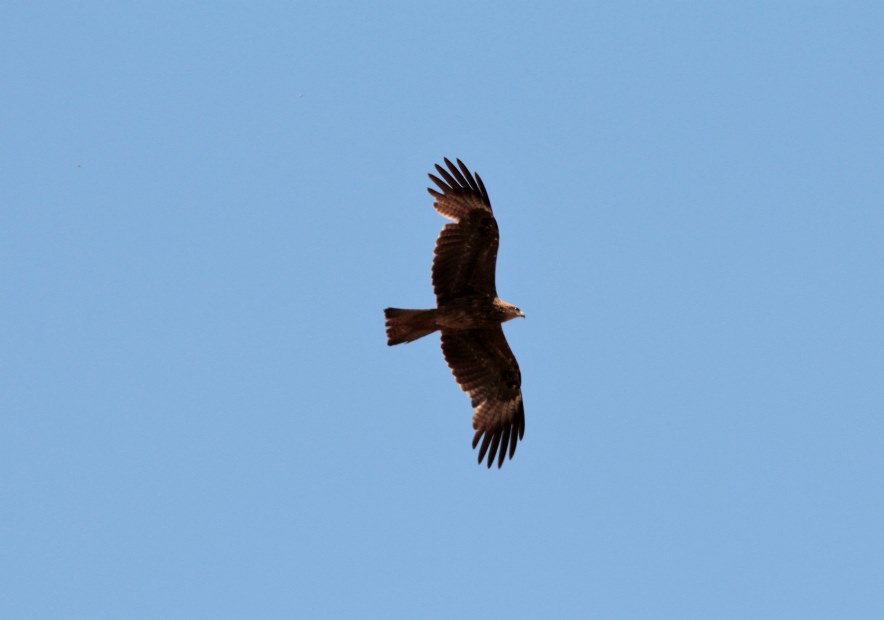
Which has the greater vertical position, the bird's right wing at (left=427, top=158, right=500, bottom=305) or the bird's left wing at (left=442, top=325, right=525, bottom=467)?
the bird's right wing at (left=427, top=158, right=500, bottom=305)

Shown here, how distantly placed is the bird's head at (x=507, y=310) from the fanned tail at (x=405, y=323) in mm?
893

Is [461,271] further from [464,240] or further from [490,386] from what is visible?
[490,386]

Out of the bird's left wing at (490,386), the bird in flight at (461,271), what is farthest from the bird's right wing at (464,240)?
the bird's left wing at (490,386)

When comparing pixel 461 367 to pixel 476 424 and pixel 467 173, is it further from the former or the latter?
pixel 467 173

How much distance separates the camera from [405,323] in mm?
16125

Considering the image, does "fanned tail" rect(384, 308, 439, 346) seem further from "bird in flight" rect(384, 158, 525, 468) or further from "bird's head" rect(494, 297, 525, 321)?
"bird's head" rect(494, 297, 525, 321)

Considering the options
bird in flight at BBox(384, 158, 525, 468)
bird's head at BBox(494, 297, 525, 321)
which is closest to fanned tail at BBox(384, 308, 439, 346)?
bird in flight at BBox(384, 158, 525, 468)

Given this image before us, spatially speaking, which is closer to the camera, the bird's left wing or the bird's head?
the bird's head

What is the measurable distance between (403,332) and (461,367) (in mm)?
1693

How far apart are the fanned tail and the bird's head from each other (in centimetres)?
89

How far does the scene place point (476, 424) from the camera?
17.6 meters

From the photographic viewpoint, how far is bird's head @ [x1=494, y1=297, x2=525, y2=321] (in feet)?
54.5

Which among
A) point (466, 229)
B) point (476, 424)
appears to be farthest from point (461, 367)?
point (466, 229)

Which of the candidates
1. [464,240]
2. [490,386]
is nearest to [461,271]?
[464,240]
